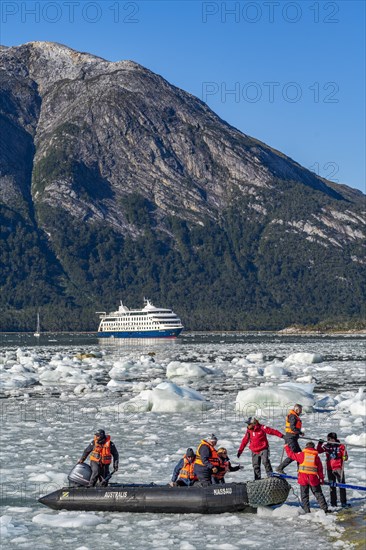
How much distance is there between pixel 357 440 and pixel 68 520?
1166 centimetres

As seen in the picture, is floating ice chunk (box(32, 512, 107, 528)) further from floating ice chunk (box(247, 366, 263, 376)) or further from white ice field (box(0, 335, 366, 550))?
floating ice chunk (box(247, 366, 263, 376))

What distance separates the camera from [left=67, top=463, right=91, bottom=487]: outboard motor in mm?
19031

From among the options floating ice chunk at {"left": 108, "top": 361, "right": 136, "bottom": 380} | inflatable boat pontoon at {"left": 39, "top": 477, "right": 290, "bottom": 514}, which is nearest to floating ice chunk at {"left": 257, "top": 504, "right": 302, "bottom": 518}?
inflatable boat pontoon at {"left": 39, "top": 477, "right": 290, "bottom": 514}

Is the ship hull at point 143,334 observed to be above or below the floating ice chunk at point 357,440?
above

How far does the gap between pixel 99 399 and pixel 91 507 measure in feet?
69.8

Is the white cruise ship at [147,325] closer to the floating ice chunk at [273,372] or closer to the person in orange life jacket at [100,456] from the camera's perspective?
the floating ice chunk at [273,372]

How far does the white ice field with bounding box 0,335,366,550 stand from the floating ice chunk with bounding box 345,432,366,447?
40 mm

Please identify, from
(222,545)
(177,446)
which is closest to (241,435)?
(177,446)

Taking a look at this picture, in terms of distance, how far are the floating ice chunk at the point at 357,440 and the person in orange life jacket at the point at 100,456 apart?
32.0ft

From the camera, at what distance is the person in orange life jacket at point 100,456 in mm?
19094

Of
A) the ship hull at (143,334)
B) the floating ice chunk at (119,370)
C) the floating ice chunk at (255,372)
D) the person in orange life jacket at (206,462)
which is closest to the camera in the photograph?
the person in orange life jacket at (206,462)

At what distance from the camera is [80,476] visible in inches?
752

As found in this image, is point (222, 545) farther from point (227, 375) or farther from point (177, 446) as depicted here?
point (227, 375)

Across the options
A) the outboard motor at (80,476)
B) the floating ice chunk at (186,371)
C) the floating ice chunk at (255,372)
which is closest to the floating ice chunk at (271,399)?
the outboard motor at (80,476)
